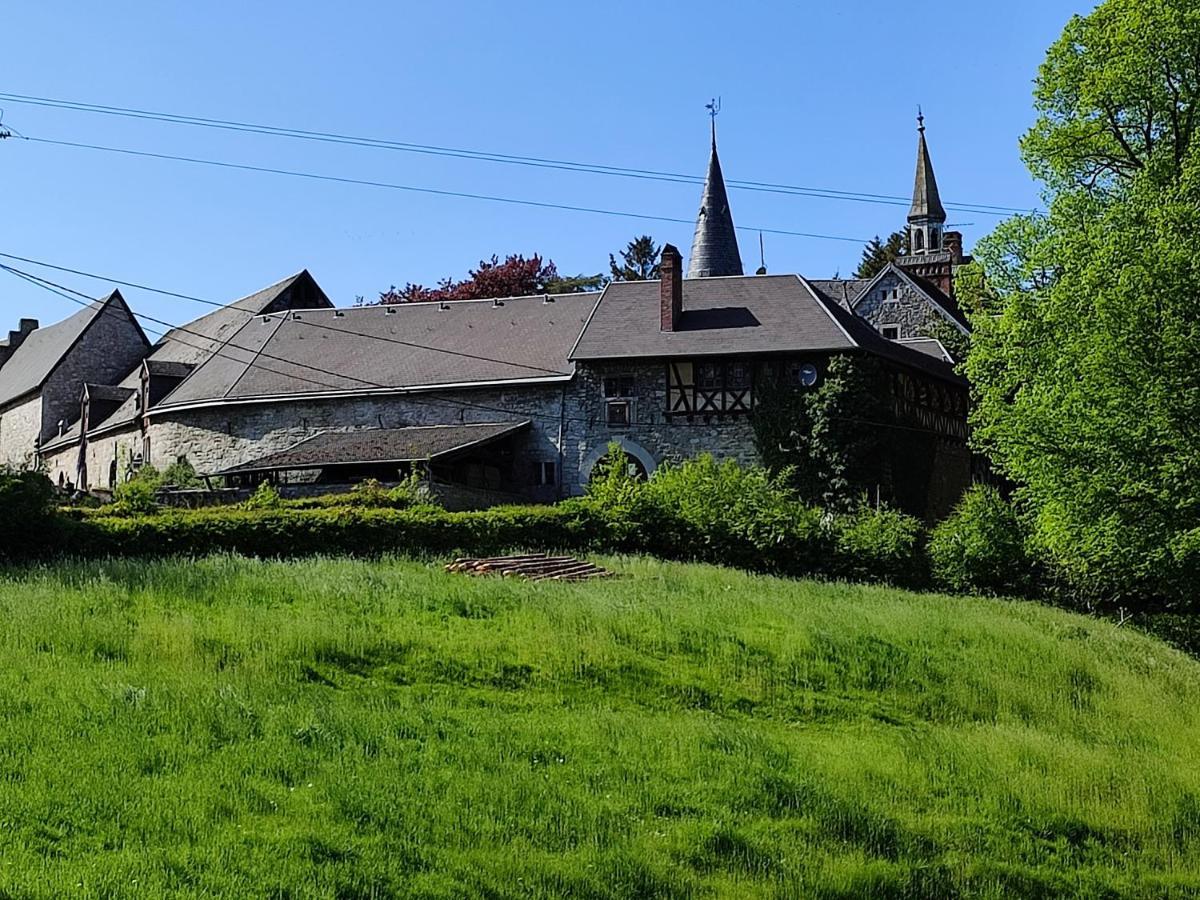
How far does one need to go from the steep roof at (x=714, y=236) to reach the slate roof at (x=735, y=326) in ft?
52.3

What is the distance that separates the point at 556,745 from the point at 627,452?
80.3ft

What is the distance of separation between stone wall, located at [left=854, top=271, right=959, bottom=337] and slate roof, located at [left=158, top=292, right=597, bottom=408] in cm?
1165

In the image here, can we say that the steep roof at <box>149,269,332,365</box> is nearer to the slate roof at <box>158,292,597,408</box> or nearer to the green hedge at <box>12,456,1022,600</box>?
the slate roof at <box>158,292,597,408</box>

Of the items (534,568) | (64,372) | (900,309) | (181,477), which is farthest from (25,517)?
(900,309)

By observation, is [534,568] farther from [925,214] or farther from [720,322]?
[925,214]

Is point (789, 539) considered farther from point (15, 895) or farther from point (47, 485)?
point (15, 895)

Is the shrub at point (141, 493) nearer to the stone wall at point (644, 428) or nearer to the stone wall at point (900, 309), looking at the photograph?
the stone wall at point (644, 428)

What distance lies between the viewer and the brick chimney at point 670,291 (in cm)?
4047

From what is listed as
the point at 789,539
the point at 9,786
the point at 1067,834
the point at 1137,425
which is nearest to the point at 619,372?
the point at 789,539

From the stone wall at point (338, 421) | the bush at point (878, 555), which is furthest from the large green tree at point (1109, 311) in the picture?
the stone wall at point (338, 421)

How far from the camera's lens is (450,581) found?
22.9 meters

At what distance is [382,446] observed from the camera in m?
38.7

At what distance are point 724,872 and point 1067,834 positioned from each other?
13.9ft

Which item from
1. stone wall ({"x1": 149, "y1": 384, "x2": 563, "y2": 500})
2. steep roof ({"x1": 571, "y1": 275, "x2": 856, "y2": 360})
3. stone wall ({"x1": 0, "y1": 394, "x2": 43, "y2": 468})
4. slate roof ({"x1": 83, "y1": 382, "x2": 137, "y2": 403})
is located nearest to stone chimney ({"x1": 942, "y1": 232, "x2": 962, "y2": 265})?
steep roof ({"x1": 571, "y1": 275, "x2": 856, "y2": 360})
